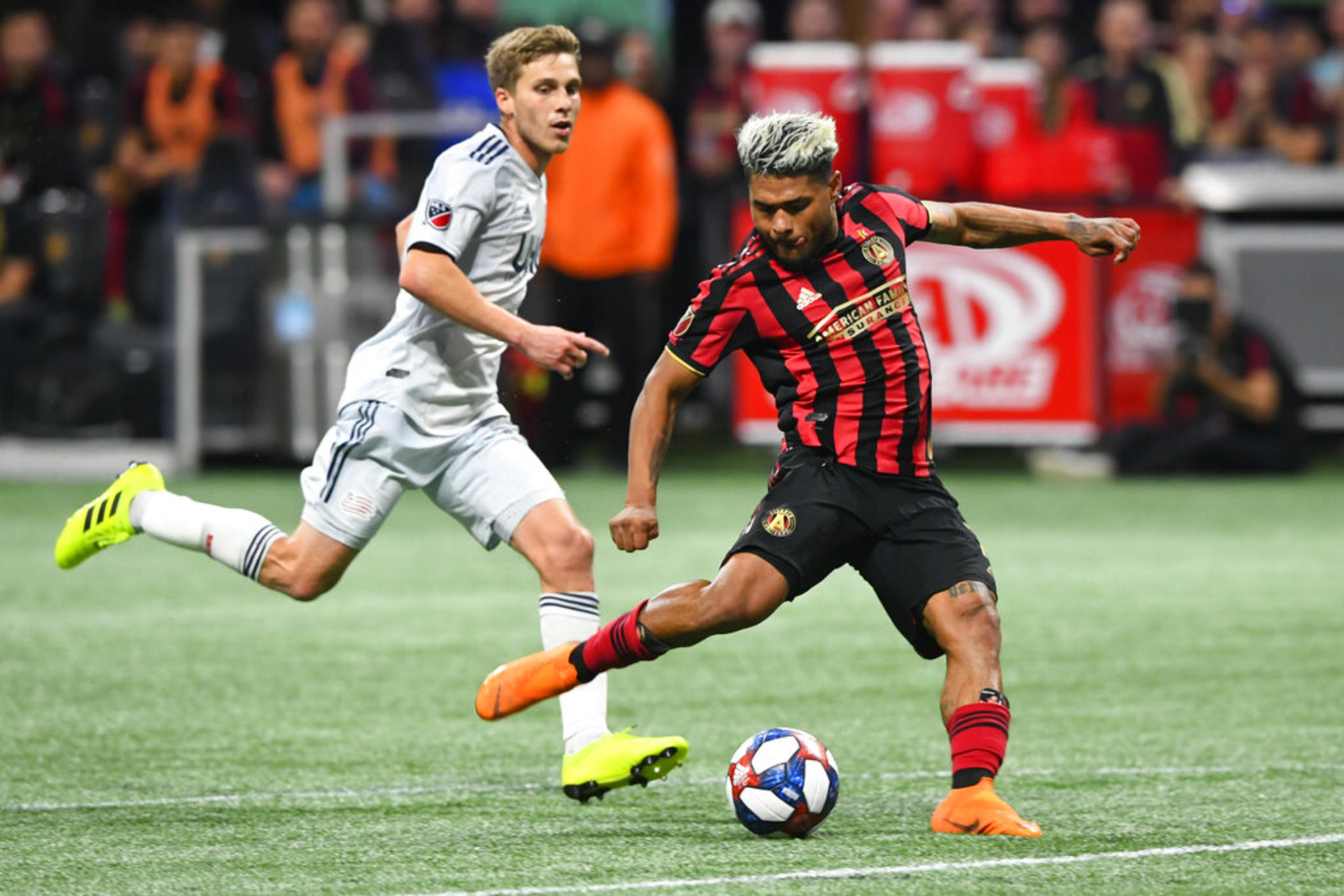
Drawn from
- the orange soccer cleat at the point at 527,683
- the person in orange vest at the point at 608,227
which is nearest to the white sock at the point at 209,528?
the orange soccer cleat at the point at 527,683

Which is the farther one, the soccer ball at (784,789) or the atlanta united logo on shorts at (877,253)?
the atlanta united logo on shorts at (877,253)

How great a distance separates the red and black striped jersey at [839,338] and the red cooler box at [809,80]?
9.33 metres

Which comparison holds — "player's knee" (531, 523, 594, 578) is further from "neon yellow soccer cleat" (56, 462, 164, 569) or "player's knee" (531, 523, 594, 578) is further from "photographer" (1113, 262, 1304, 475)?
"photographer" (1113, 262, 1304, 475)

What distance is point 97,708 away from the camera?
7422mm

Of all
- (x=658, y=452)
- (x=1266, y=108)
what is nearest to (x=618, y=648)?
(x=658, y=452)

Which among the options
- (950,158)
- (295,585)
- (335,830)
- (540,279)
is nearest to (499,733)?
(295,585)

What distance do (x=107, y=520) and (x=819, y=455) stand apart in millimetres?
2457

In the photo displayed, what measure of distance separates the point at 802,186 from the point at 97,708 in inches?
129

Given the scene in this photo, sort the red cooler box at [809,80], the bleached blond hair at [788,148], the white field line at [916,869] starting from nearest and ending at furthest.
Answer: the white field line at [916,869] < the bleached blond hair at [788,148] < the red cooler box at [809,80]

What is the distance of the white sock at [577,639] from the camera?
6.02 m

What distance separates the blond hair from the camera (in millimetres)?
6184

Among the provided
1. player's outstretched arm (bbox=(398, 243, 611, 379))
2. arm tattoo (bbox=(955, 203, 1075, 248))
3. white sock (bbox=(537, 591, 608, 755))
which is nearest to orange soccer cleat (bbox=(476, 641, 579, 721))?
white sock (bbox=(537, 591, 608, 755))

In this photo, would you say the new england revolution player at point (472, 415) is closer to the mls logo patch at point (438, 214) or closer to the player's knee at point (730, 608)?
the mls logo patch at point (438, 214)

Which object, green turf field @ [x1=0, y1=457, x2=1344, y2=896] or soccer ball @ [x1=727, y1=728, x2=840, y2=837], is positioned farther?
soccer ball @ [x1=727, y1=728, x2=840, y2=837]
